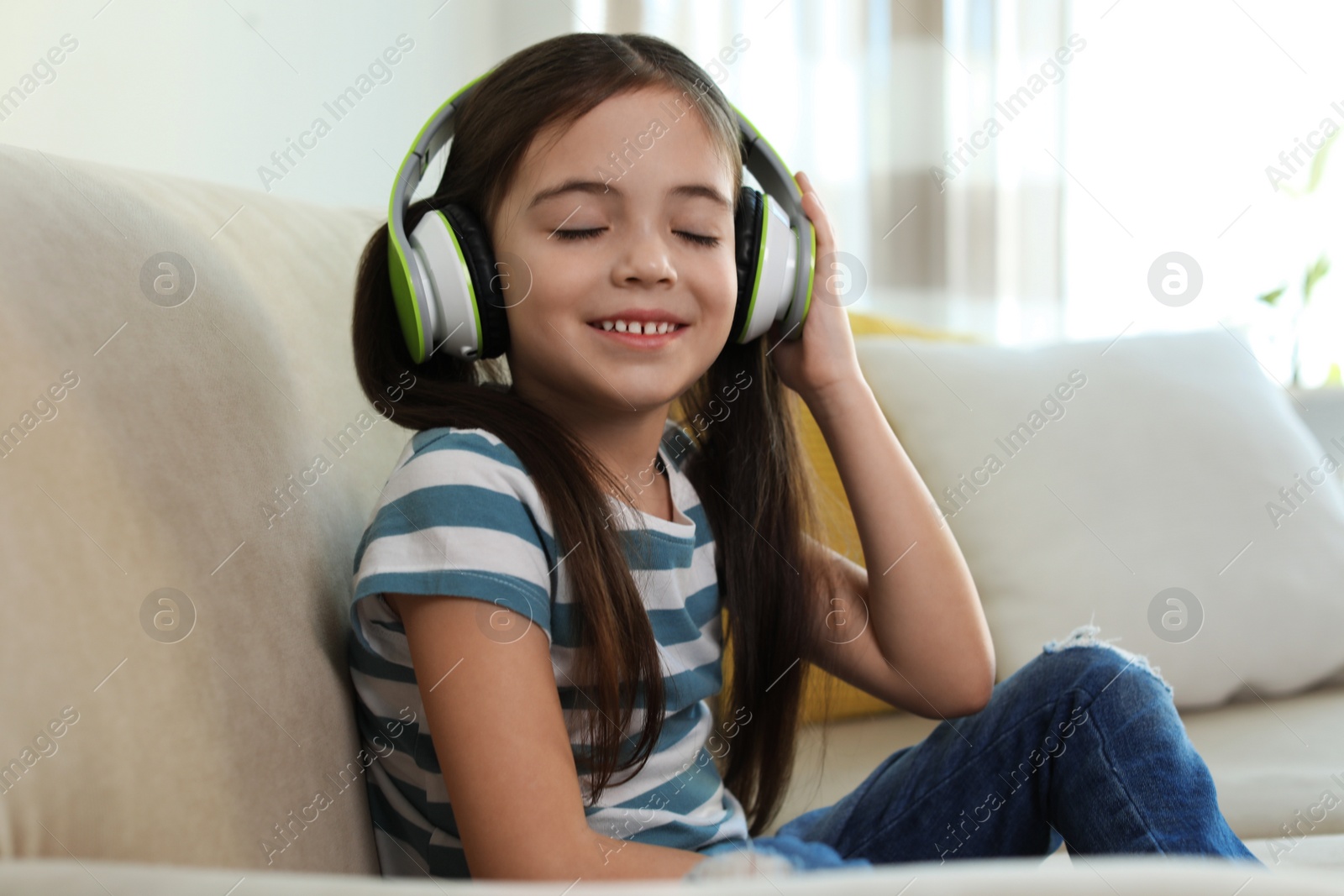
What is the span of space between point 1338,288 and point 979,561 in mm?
1931

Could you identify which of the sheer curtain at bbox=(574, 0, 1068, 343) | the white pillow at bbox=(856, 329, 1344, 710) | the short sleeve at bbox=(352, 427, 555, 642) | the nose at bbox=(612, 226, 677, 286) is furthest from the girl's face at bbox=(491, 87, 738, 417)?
the sheer curtain at bbox=(574, 0, 1068, 343)

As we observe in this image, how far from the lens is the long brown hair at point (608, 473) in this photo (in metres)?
0.73

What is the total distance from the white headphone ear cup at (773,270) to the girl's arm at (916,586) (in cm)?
14

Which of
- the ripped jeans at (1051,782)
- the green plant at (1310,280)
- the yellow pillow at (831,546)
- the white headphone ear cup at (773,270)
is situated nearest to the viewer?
the ripped jeans at (1051,782)

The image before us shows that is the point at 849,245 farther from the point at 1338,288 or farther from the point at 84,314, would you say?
the point at 84,314

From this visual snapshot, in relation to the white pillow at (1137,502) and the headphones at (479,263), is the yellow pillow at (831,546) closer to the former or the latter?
the white pillow at (1137,502)

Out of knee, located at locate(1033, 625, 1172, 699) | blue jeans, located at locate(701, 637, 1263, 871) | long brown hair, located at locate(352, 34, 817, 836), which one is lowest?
blue jeans, located at locate(701, 637, 1263, 871)

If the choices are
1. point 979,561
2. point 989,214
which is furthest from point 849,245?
point 979,561

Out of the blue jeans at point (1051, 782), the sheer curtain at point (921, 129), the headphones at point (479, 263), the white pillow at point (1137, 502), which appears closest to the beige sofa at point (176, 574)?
the headphones at point (479, 263)

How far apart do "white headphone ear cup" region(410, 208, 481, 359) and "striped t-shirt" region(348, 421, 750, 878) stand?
0.08 metres

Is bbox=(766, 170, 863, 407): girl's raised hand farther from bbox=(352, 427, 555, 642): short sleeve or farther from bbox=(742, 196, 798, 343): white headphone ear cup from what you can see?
bbox=(352, 427, 555, 642): short sleeve

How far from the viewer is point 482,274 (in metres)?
0.78

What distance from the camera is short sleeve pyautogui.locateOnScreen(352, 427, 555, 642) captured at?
63 centimetres

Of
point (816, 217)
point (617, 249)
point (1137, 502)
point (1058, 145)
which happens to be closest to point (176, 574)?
point (617, 249)
